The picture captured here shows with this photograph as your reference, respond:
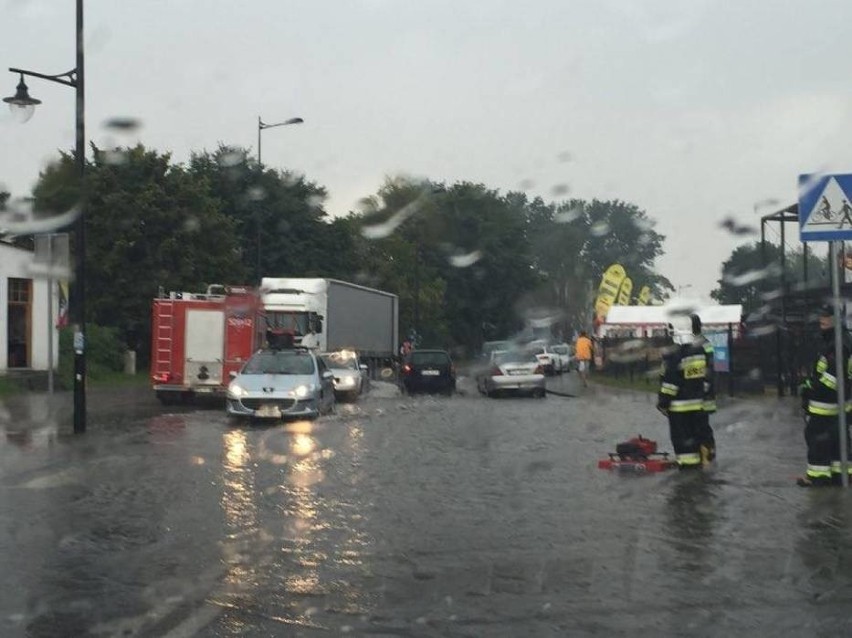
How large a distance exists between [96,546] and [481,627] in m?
3.70

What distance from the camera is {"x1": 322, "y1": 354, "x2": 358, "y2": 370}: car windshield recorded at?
3178 centimetres

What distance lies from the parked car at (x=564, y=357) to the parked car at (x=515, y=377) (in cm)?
2437

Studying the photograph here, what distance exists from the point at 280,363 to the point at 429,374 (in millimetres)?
14351

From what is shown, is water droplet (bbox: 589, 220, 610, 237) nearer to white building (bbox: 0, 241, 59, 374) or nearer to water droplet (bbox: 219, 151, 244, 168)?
water droplet (bbox: 219, 151, 244, 168)

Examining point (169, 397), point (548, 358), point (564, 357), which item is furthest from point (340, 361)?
point (564, 357)

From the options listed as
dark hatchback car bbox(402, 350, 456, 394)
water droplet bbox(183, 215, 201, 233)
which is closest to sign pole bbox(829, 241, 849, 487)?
dark hatchback car bbox(402, 350, 456, 394)

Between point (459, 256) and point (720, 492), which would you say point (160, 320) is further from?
point (459, 256)

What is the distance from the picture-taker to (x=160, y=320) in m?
29.2

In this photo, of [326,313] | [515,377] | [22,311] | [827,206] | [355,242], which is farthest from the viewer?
[355,242]

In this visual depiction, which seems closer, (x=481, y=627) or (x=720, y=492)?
(x=481, y=627)

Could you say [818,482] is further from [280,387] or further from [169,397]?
[169,397]

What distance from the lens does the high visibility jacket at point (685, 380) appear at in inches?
533

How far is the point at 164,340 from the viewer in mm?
29094

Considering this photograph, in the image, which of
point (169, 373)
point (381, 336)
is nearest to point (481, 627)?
point (169, 373)
